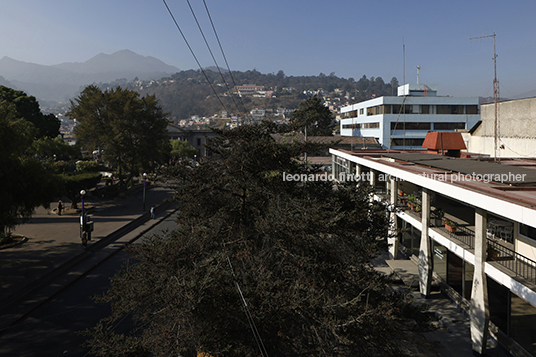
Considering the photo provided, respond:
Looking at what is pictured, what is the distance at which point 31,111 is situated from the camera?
53.1 meters

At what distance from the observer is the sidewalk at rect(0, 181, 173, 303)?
17297 millimetres

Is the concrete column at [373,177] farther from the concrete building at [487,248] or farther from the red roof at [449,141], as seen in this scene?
the concrete building at [487,248]

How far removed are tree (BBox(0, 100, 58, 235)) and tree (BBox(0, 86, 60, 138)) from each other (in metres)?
38.9

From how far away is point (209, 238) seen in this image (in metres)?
9.89

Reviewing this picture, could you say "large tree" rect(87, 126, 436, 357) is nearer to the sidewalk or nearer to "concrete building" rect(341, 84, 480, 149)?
the sidewalk

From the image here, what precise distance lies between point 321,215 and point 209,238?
10.8ft

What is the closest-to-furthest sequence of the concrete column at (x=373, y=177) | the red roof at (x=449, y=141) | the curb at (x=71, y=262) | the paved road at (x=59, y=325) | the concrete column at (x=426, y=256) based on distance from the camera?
1. the paved road at (x=59, y=325)
2. the curb at (x=71, y=262)
3. the concrete column at (x=426, y=256)
4. the red roof at (x=449, y=141)
5. the concrete column at (x=373, y=177)

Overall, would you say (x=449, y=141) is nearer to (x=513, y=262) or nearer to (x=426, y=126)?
(x=513, y=262)

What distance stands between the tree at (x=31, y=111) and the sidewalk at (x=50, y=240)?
927 inches

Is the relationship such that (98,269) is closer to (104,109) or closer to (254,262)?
(254,262)

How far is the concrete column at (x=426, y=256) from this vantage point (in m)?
16.4

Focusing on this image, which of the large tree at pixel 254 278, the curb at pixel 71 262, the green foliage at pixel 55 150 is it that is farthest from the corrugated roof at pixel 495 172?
the green foliage at pixel 55 150

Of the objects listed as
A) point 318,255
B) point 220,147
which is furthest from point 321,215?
point 220,147

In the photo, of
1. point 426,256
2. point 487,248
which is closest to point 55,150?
point 426,256
